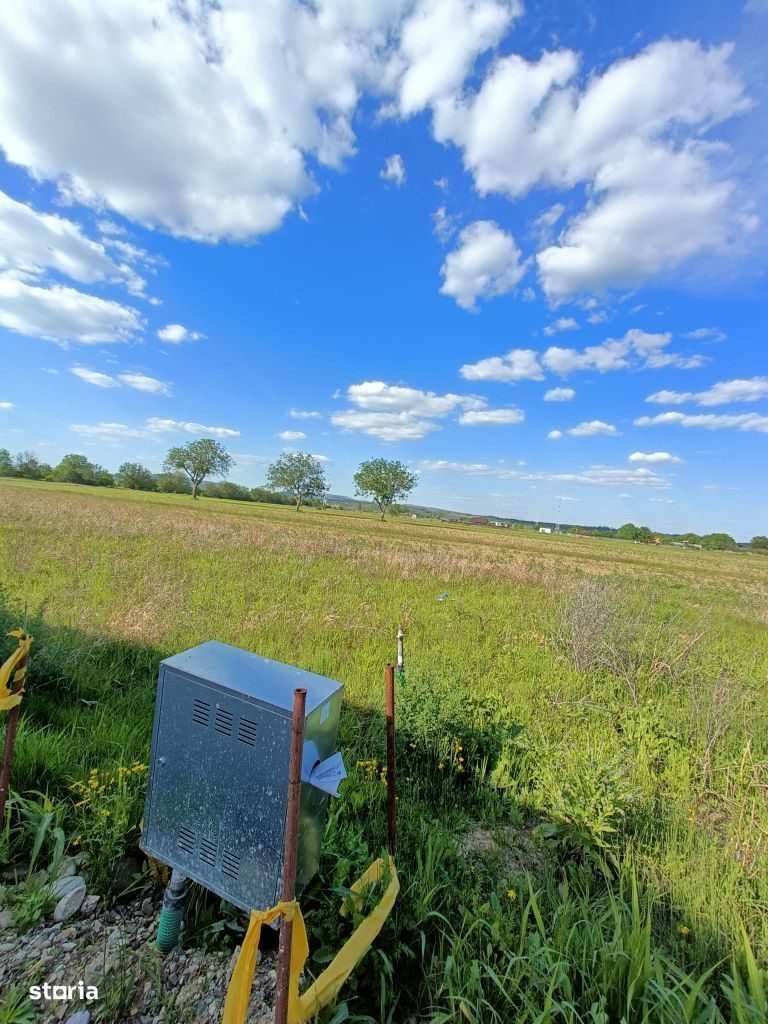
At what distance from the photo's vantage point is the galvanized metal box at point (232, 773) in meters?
1.77

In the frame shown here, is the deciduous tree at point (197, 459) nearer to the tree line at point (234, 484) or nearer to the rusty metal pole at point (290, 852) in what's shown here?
the tree line at point (234, 484)

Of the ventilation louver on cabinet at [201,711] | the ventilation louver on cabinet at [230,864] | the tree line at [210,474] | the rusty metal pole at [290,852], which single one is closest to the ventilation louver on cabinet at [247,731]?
the ventilation louver on cabinet at [201,711]

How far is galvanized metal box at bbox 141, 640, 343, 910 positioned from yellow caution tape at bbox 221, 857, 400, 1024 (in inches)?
10.1

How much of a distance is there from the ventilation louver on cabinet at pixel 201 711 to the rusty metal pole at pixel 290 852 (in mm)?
614

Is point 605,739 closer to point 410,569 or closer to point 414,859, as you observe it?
point 414,859

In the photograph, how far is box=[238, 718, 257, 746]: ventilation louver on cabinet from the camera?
1774mm

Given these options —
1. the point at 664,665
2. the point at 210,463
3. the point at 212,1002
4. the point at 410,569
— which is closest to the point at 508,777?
the point at 212,1002

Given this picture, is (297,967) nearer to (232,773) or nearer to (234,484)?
(232,773)

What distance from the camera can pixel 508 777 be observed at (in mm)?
3576

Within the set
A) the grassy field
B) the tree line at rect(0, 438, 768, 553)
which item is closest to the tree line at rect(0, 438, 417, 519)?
the tree line at rect(0, 438, 768, 553)

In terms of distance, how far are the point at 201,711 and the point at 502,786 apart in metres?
2.86

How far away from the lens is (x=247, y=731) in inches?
70.2

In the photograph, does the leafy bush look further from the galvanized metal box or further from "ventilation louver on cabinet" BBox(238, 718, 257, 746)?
"ventilation louver on cabinet" BBox(238, 718, 257, 746)

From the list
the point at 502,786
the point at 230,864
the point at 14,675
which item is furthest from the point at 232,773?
the point at 502,786
